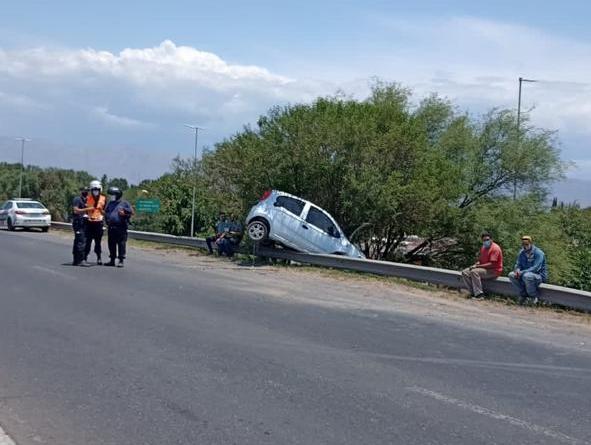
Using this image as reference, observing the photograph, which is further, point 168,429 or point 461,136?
point 461,136

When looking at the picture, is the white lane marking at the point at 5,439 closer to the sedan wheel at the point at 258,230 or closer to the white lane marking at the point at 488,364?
the white lane marking at the point at 488,364

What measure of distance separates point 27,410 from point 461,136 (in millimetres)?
26008

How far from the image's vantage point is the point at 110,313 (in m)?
10.1

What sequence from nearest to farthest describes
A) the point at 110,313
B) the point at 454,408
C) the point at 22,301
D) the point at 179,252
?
the point at 454,408
the point at 110,313
the point at 22,301
the point at 179,252

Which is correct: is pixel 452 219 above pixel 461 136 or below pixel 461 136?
below

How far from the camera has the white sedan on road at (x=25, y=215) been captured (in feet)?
110

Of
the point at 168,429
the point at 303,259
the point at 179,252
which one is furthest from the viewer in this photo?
the point at 179,252

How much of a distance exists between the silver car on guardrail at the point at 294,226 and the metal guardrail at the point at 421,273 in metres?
0.53

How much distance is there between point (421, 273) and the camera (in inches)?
657

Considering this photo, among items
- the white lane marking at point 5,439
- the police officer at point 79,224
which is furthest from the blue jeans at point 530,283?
the white lane marking at point 5,439

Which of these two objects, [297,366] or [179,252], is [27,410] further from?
[179,252]

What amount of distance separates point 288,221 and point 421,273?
15.2ft

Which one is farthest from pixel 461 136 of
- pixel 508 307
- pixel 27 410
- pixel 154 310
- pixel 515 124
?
pixel 27 410

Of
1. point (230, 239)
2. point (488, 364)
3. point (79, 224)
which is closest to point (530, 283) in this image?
point (488, 364)
